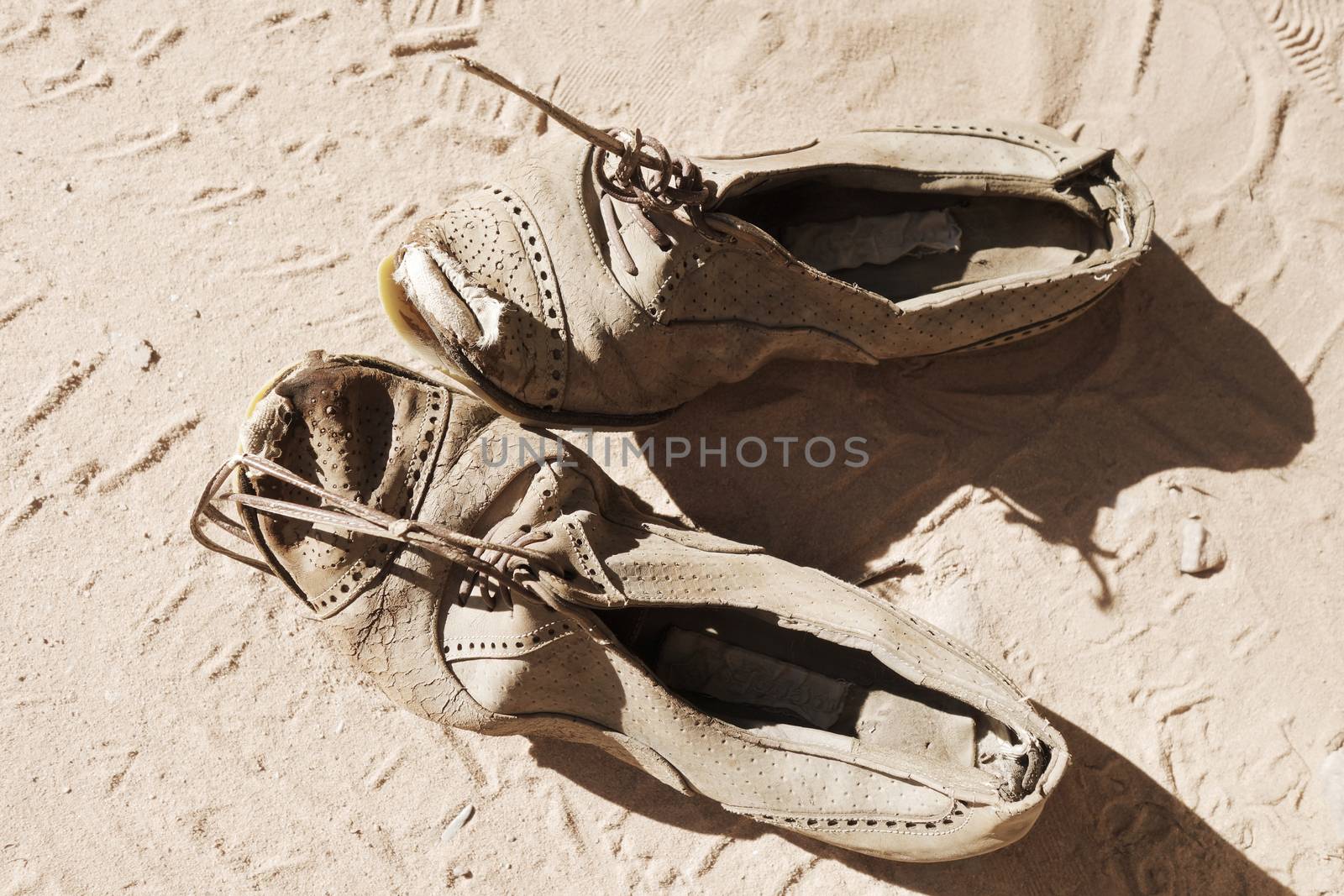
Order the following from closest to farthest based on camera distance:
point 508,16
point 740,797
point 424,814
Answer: point 740,797
point 424,814
point 508,16

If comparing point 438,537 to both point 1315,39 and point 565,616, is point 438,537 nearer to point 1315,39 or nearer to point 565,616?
point 565,616

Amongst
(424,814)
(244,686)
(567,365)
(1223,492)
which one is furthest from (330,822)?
(1223,492)

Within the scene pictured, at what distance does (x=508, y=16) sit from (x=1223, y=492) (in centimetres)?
197

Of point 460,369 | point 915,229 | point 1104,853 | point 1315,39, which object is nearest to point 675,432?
point 460,369

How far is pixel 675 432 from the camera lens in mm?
2123

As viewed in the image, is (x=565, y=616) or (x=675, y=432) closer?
(x=565, y=616)

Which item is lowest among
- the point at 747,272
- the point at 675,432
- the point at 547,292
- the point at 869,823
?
the point at 869,823

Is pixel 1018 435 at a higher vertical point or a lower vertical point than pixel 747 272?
lower

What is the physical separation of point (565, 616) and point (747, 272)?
29.6 inches

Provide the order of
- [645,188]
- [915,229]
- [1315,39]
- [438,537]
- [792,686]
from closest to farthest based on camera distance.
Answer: [438,537] < [645,188] < [792,686] < [915,229] < [1315,39]

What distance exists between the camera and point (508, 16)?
87.2 inches

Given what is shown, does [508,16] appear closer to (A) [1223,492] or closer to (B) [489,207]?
(B) [489,207]

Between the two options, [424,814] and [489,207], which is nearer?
[489,207]

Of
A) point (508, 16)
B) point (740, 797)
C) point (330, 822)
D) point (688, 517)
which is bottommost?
point (740, 797)
